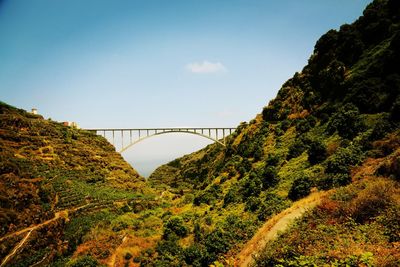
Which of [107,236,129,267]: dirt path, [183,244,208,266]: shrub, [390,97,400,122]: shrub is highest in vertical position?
[390,97,400,122]: shrub

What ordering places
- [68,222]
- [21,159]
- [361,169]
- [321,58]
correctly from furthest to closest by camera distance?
1. [21,159]
2. [321,58]
3. [68,222]
4. [361,169]

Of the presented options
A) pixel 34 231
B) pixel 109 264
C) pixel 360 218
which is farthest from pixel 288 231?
pixel 34 231

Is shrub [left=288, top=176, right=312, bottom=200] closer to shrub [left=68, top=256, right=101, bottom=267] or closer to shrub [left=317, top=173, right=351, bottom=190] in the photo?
shrub [left=317, top=173, right=351, bottom=190]

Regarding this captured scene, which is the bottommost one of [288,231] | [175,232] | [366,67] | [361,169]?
[175,232]

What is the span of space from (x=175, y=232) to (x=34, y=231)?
55.8 feet

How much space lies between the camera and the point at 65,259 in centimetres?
2903

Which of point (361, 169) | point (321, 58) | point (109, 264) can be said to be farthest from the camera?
point (321, 58)

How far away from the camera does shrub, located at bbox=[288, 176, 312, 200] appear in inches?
864

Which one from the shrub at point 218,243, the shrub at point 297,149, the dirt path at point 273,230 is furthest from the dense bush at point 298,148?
the shrub at point 218,243

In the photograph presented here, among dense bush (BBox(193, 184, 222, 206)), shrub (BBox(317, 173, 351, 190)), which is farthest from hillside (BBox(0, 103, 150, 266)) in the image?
shrub (BBox(317, 173, 351, 190))

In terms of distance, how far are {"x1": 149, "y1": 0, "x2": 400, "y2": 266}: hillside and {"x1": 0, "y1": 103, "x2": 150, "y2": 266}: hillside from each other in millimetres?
14447

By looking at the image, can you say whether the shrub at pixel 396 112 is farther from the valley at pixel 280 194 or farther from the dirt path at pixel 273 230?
the dirt path at pixel 273 230

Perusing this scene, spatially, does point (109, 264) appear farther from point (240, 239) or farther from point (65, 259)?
point (240, 239)

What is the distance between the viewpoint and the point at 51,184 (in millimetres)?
46531
